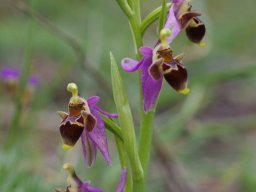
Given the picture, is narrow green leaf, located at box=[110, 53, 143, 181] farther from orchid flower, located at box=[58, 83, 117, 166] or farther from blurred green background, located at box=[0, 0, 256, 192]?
blurred green background, located at box=[0, 0, 256, 192]

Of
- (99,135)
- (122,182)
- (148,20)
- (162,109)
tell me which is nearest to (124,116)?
(99,135)

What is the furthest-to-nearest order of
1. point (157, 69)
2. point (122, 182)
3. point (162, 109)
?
point (162, 109)
point (122, 182)
point (157, 69)

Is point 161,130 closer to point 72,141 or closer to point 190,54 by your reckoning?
point 190,54

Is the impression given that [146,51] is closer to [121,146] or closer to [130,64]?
[130,64]

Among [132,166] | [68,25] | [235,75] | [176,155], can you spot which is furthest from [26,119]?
[68,25]

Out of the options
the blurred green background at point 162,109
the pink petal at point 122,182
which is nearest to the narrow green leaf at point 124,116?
the pink petal at point 122,182

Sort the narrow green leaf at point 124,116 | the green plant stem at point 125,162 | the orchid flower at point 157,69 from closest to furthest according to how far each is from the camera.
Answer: the orchid flower at point 157,69 → the narrow green leaf at point 124,116 → the green plant stem at point 125,162

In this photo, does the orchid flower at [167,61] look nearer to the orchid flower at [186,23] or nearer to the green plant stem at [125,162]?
the orchid flower at [186,23]
